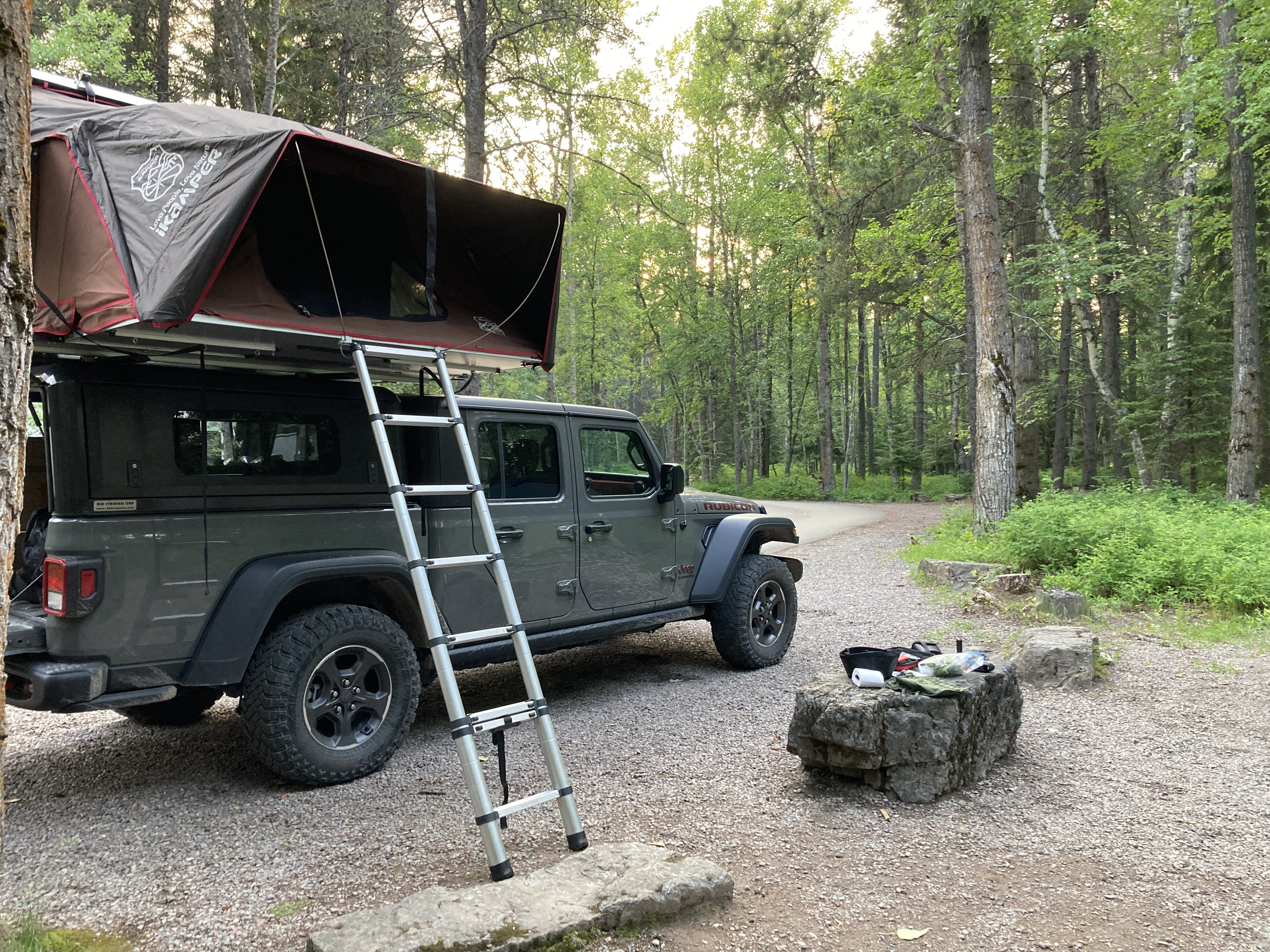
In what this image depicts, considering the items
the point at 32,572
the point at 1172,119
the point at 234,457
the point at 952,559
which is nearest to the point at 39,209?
the point at 234,457

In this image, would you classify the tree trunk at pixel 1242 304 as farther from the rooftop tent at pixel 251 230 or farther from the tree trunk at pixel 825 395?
the rooftop tent at pixel 251 230

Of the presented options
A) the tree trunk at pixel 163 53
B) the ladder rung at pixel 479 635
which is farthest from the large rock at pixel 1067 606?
the tree trunk at pixel 163 53

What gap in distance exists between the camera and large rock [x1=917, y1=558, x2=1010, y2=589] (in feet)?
30.7

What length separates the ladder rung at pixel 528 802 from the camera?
10.4 ft

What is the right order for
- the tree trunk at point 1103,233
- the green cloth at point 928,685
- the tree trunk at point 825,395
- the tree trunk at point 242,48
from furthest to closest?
the tree trunk at point 825,395 < the tree trunk at point 1103,233 < the tree trunk at point 242,48 < the green cloth at point 928,685

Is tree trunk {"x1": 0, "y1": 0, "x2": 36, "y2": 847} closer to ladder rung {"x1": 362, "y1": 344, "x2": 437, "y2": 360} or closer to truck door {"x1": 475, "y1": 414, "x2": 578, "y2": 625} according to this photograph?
ladder rung {"x1": 362, "y1": 344, "x2": 437, "y2": 360}

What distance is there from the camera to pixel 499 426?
5.00 meters

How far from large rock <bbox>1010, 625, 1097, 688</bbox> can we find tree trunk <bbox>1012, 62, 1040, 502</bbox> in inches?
280

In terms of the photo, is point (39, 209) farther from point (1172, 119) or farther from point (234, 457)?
point (1172, 119)

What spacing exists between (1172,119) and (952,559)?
12.4m

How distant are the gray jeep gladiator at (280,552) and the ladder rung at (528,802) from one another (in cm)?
122

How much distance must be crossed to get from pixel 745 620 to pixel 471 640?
10.1 feet

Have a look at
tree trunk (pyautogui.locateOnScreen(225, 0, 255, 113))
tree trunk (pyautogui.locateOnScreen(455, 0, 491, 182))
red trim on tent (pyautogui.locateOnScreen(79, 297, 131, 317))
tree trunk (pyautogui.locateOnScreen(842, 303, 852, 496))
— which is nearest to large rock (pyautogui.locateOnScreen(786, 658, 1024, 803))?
red trim on tent (pyautogui.locateOnScreen(79, 297, 131, 317))

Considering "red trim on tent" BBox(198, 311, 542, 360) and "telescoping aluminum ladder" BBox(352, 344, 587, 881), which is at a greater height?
"red trim on tent" BBox(198, 311, 542, 360)
